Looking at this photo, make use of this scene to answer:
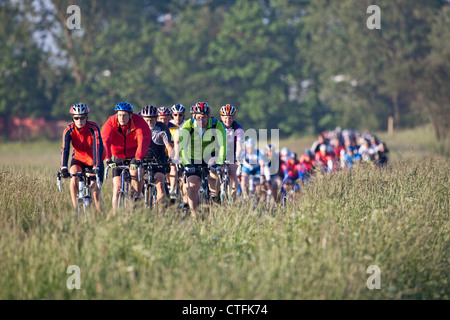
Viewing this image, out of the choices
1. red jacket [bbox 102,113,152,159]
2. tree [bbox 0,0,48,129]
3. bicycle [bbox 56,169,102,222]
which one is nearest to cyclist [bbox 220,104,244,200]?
red jacket [bbox 102,113,152,159]

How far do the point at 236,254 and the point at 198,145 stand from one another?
4.05 meters

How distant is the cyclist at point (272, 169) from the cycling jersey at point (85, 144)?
6.55 meters

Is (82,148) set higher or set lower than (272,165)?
higher

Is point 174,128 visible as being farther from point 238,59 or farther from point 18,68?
point 238,59

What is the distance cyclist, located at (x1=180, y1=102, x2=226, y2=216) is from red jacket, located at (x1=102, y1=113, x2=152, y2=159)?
2.99 ft

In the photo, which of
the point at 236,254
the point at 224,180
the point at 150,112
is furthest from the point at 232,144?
the point at 236,254

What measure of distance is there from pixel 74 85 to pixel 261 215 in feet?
163

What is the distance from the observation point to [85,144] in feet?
36.0

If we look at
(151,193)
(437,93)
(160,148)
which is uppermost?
(437,93)

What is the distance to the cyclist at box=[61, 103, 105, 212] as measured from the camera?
10.6 metres

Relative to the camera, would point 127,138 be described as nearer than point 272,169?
Yes

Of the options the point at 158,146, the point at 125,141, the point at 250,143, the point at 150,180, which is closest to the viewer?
the point at 125,141

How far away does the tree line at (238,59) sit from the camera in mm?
56594

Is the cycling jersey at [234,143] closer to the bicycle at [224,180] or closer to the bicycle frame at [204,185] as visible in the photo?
the bicycle at [224,180]
